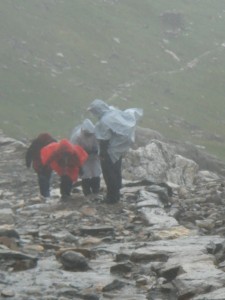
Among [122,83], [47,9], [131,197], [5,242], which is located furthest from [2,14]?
[5,242]

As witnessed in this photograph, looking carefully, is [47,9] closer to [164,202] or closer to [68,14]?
[68,14]

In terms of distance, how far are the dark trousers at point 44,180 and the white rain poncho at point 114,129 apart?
252 cm

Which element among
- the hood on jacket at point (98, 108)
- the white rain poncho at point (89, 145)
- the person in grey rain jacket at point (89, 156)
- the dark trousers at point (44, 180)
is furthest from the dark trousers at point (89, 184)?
the hood on jacket at point (98, 108)

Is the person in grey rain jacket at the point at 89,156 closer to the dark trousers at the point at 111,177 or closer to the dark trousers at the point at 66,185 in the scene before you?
the dark trousers at the point at 66,185

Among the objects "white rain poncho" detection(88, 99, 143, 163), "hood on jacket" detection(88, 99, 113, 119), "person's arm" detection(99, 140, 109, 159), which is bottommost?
"person's arm" detection(99, 140, 109, 159)

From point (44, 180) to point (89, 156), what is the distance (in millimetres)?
1473

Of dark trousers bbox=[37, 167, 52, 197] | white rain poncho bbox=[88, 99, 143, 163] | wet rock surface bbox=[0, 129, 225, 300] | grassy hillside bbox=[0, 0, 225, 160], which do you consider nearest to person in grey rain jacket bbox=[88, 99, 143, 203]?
white rain poncho bbox=[88, 99, 143, 163]

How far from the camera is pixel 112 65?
250 feet

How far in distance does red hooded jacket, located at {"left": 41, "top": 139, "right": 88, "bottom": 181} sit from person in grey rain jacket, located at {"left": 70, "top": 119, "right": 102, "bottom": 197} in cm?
28

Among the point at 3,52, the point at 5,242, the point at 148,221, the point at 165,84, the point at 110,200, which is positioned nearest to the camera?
the point at 5,242

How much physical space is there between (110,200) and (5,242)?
5.68 m

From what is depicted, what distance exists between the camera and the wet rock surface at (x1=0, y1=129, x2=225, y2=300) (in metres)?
8.76

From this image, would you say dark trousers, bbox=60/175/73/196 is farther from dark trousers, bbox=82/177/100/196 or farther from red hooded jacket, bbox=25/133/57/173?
red hooded jacket, bbox=25/133/57/173

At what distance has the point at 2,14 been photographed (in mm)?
76062
